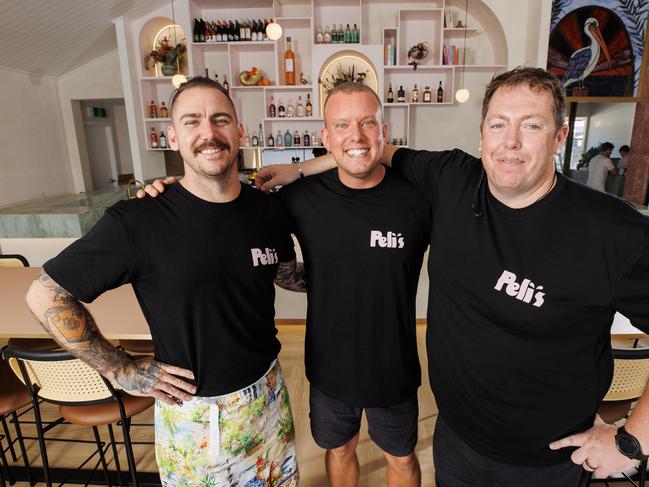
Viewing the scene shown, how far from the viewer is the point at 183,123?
116 centimetres

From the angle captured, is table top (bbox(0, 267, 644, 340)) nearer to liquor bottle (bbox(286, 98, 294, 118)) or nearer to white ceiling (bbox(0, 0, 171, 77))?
white ceiling (bbox(0, 0, 171, 77))

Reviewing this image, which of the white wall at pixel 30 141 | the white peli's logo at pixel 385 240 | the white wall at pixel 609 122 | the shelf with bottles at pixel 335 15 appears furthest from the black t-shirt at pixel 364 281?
the white wall at pixel 30 141

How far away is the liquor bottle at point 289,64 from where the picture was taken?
5.51 metres

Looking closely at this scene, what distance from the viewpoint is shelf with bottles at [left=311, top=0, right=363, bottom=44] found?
5422 millimetres

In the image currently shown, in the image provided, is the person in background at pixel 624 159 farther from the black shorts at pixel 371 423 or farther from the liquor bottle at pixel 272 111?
the black shorts at pixel 371 423

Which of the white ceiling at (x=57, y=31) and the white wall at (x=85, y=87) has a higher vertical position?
the white ceiling at (x=57, y=31)

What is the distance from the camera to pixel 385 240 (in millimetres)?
1374

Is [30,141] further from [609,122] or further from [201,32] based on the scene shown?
[609,122]

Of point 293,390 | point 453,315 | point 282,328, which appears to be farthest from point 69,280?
point 282,328

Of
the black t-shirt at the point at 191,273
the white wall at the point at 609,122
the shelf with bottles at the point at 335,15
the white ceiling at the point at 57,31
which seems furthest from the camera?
the white wall at the point at 609,122

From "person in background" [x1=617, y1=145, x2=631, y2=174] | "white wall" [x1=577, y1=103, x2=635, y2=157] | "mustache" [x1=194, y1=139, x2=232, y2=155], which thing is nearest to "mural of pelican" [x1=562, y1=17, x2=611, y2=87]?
"white wall" [x1=577, y1=103, x2=635, y2=157]

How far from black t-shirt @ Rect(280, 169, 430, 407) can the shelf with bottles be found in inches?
184

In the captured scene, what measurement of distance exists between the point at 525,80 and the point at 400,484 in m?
1.49

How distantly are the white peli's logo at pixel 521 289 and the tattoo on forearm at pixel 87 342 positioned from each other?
0.96m
